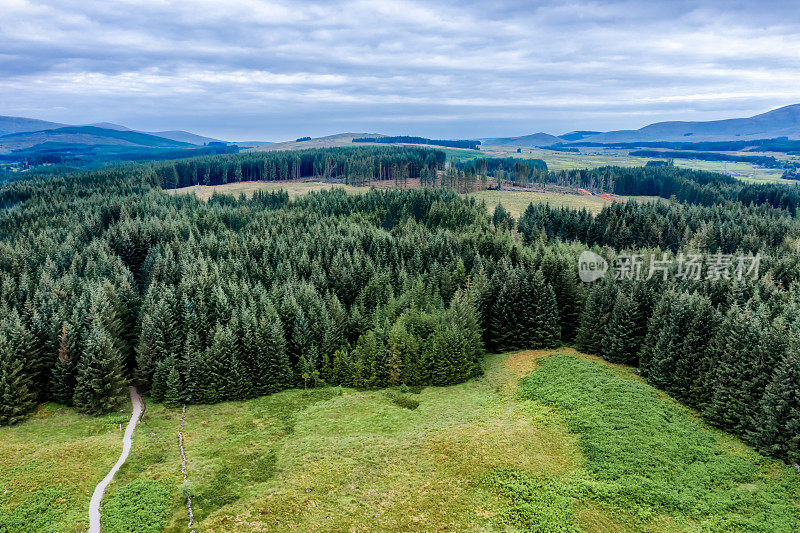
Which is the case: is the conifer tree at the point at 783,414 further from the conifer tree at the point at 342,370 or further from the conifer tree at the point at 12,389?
the conifer tree at the point at 12,389

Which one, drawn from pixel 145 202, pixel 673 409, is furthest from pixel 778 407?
pixel 145 202

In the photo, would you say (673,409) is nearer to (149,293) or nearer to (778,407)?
(778,407)

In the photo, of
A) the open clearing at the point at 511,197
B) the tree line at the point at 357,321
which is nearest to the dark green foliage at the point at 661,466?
the tree line at the point at 357,321

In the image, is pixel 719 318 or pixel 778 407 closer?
pixel 778 407

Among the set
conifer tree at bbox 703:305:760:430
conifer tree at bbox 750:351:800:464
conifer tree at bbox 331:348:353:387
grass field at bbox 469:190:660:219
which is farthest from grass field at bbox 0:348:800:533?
grass field at bbox 469:190:660:219

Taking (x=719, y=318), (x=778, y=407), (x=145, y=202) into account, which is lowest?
(x=778, y=407)

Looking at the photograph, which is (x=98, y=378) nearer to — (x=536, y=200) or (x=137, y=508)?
(x=137, y=508)
